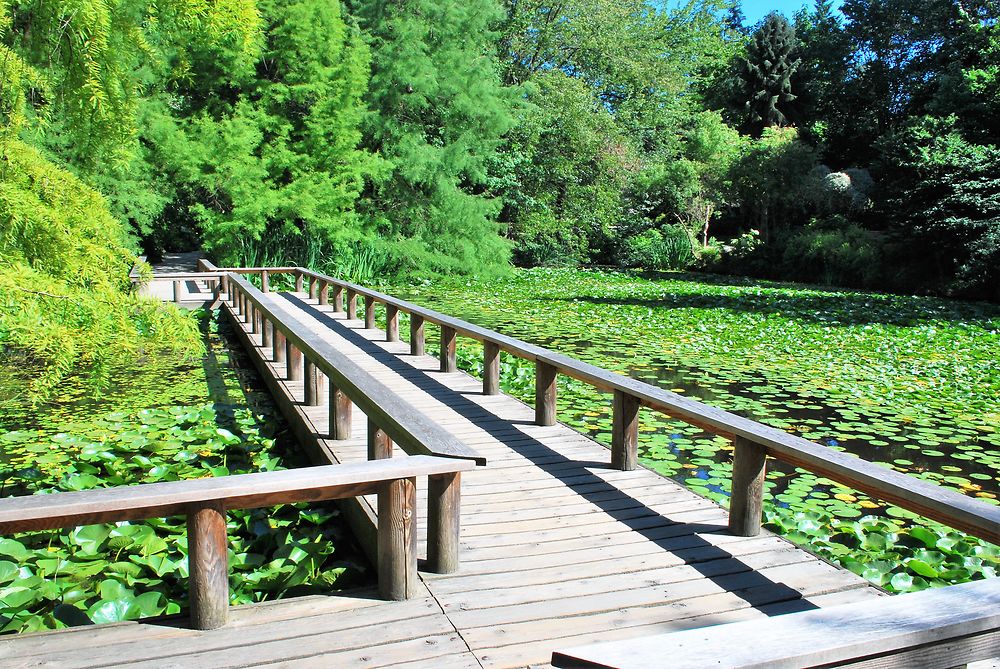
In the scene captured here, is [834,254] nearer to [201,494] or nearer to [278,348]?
[278,348]

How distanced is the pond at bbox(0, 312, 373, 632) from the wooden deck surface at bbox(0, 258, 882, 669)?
507mm

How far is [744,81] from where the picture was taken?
39406 millimetres

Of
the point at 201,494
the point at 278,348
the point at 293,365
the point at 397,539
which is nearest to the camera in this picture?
the point at 201,494

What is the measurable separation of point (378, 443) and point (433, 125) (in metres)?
21.7

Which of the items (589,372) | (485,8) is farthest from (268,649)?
(485,8)

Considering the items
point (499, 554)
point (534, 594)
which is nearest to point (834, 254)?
point (499, 554)

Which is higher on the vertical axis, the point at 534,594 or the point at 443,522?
the point at 443,522

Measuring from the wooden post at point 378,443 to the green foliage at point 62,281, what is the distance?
40.1 inches

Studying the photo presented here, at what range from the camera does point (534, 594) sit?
3.12m

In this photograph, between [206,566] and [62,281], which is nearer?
[206,566]

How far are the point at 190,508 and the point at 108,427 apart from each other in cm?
446

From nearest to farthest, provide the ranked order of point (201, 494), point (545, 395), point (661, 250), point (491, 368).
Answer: point (201, 494), point (545, 395), point (491, 368), point (661, 250)

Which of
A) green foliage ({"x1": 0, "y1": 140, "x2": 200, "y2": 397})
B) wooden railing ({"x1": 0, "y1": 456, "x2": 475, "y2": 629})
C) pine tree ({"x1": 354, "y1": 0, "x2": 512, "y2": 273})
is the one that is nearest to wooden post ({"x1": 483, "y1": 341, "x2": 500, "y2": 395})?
green foliage ({"x1": 0, "y1": 140, "x2": 200, "y2": 397})

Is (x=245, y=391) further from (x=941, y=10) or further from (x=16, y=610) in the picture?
(x=941, y=10)
